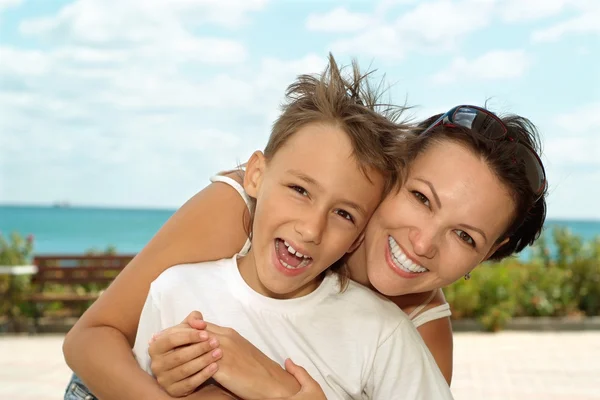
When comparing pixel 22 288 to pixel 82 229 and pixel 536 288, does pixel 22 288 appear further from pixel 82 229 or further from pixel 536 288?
pixel 82 229

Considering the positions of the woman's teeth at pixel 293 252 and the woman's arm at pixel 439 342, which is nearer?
the woman's teeth at pixel 293 252

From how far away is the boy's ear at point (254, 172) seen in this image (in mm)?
2281

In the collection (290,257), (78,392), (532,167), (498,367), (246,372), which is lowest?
(498,367)

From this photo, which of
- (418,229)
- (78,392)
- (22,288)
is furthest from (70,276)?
(418,229)

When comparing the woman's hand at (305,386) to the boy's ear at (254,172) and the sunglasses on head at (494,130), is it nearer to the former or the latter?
the boy's ear at (254,172)

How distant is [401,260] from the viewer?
218cm

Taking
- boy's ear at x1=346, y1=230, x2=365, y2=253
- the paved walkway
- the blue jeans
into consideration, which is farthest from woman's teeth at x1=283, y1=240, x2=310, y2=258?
the paved walkway

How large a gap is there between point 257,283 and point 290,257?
0.16m

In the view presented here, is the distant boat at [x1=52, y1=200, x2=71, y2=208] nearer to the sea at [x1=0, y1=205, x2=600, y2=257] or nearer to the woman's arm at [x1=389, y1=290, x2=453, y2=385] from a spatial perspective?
the sea at [x1=0, y1=205, x2=600, y2=257]

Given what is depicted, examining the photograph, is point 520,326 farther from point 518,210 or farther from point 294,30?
point 294,30

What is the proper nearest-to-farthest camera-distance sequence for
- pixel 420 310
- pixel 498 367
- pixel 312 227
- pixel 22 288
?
pixel 312 227, pixel 420 310, pixel 498 367, pixel 22 288

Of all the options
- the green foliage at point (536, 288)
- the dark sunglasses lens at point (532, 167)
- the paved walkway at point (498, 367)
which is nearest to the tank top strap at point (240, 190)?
the dark sunglasses lens at point (532, 167)

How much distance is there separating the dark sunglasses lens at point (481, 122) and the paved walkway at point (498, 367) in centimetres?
515

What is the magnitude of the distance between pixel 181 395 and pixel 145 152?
74.0 m
